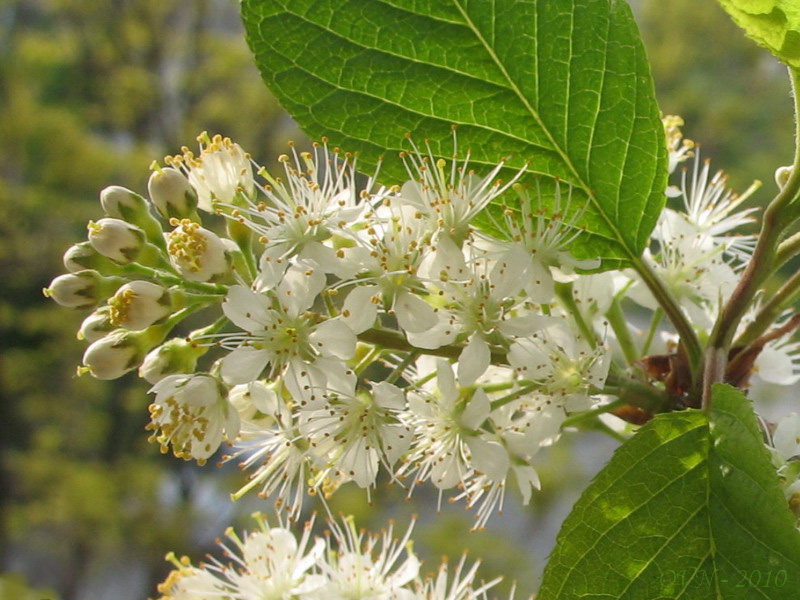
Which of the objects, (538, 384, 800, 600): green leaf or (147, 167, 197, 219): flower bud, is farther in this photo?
(147, 167, 197, 219): flower bud

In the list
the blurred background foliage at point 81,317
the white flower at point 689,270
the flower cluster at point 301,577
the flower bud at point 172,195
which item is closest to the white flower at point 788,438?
the white flower at point 689,270

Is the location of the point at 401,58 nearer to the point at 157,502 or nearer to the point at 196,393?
the point at 196,393

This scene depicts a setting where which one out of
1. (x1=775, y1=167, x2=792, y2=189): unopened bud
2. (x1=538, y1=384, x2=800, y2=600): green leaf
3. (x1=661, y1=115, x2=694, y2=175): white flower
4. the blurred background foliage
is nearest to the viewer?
(x1=538, y1=384, x2=800, y2=600): green leaf

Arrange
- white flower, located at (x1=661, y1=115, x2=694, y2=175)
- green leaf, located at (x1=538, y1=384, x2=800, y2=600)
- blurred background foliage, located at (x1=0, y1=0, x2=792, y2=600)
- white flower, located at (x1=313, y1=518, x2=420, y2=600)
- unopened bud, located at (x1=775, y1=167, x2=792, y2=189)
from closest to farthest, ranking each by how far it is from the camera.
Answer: green leaf, located at (x1=538, y1=384, x2=800, y2=600) → unopened bud, located at (x1=775, y1=167, x2=792, y2=189) → white flower, located at (x1=313, y1=518, x2=420, y2=600) → white flower, located at (x1=661, y1=115, x2=694, y2=175) → blurred background foliage, located at (x1=0, y1=0, x2=792, y2=600)

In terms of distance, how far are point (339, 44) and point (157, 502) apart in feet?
21.7

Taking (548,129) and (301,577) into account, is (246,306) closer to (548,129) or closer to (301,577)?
(548,129)

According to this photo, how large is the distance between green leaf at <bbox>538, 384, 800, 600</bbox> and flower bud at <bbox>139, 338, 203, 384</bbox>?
0.37 m

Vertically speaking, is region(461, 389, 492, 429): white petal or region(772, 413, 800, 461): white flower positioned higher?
region(772, 413, 800, 461): white flower

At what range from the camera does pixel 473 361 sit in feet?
2.31

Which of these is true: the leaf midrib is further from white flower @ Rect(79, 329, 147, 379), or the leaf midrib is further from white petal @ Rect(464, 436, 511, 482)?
white flower @ Rect(79, 329, 147, 379)

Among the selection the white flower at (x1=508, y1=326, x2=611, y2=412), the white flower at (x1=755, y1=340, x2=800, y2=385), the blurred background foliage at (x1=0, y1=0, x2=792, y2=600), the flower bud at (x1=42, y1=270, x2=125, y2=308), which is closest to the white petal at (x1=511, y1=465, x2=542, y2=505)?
the white flower at (x1=508, y1=326, x2=611, y2=412)

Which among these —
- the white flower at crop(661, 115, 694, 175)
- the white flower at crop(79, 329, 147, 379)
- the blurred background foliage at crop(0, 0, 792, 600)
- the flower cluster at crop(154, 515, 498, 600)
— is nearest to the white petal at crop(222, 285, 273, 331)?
the white flower at crop(79, 329, 147, 379)

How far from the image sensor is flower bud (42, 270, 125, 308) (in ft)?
2.35

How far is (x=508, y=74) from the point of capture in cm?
71
